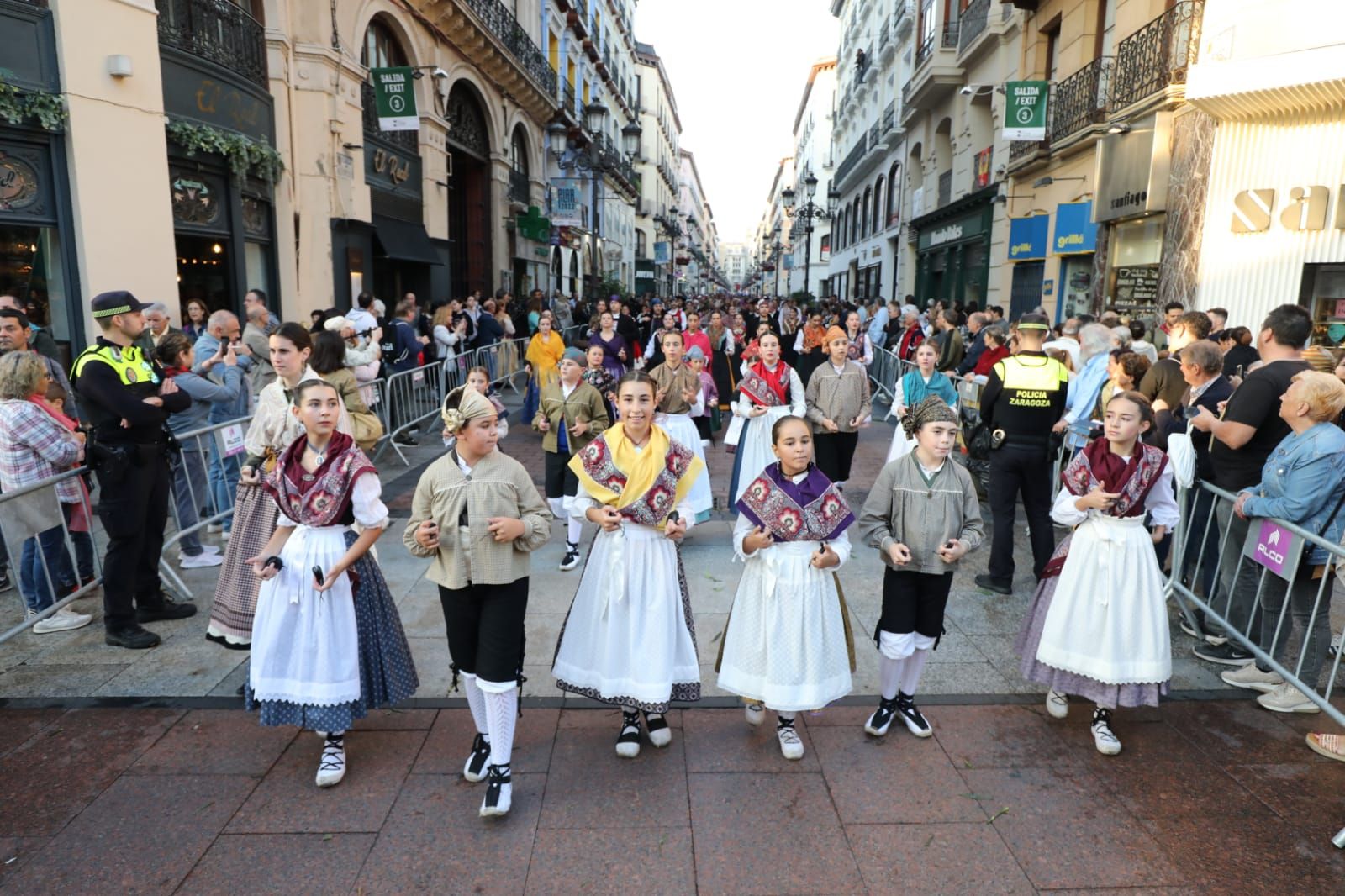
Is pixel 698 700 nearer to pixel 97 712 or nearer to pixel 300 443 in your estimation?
pixel 300 443

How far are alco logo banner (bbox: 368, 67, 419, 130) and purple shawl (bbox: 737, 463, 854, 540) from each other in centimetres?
1251

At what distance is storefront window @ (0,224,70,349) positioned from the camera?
8461mm

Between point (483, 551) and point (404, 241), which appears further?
point (404, 241)

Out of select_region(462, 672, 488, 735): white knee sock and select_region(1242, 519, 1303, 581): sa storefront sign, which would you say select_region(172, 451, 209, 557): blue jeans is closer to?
select_region(462, 672, 488, 735): white knee sock

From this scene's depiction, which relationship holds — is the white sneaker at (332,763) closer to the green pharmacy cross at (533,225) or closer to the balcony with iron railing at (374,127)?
the balcony with iron railing at (374,127)

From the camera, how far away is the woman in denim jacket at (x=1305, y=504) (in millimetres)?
4113

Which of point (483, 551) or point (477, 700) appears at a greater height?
point (483, 551)

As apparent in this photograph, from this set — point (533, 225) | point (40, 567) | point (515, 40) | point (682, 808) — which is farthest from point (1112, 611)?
point (515, 40)

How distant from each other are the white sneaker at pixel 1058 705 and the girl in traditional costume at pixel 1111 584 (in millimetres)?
139

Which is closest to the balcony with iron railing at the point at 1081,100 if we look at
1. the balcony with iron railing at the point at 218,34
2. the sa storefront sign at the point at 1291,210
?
the sa storefront sign at the point at 1291,210

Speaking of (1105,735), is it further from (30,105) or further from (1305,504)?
(30,105)

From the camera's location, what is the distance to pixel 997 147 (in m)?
18.6

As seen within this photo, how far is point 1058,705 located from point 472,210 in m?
21.4

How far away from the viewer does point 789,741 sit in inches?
153
